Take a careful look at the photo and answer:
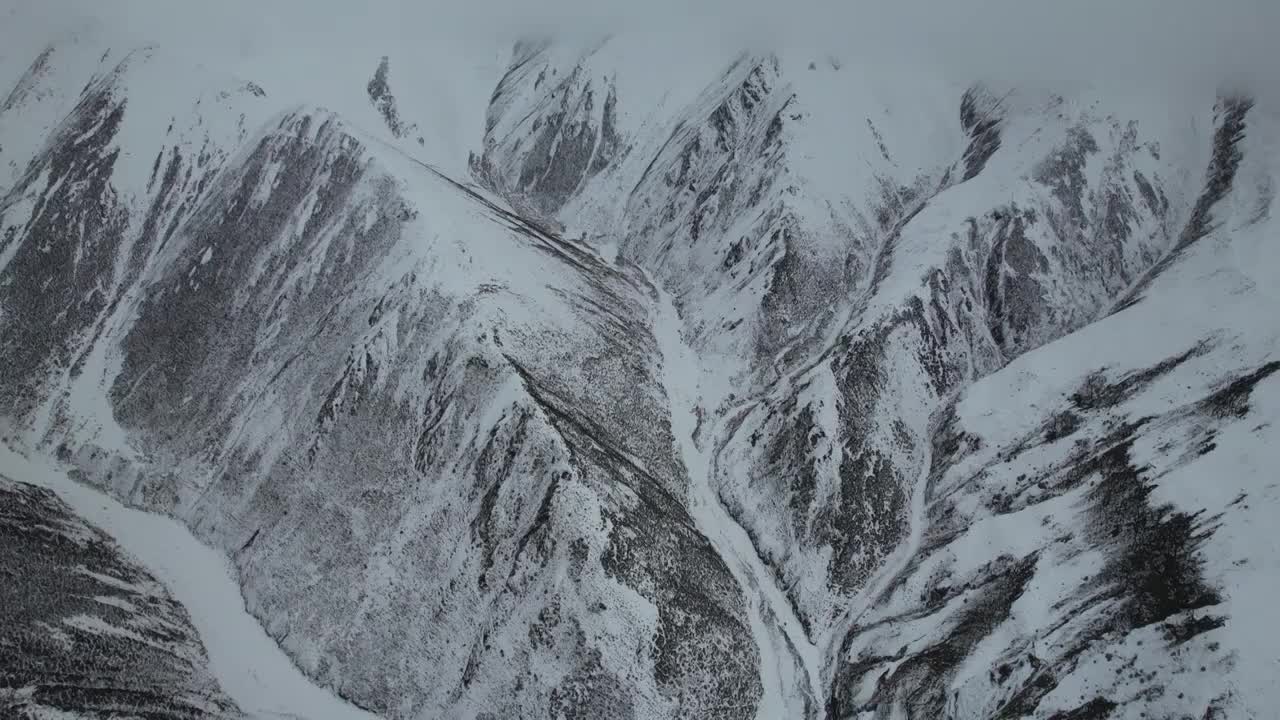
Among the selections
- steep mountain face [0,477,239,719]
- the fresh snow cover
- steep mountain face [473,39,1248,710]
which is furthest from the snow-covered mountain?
steep mountain face [0,477,239,719]

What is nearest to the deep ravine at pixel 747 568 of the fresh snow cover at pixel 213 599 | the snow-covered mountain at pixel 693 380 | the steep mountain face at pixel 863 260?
the snow-covered mountain at pixel 693 380

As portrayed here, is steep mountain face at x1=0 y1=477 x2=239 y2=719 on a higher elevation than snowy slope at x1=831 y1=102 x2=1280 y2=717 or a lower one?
lower

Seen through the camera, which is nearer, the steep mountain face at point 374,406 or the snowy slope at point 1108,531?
the snowy slope at point 1108,531

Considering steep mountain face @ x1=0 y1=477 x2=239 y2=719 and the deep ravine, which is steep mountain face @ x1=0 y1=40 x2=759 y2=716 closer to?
the deep ravine

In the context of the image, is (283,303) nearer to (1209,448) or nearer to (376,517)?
(376,517)

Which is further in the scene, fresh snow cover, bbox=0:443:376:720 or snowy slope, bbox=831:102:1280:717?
fresh snow cover, bbox=0:443:376:720

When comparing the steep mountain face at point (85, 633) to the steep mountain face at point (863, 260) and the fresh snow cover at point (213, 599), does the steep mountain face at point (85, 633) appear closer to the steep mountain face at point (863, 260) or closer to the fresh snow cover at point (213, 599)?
the fresh snow cover at point (213, 599)

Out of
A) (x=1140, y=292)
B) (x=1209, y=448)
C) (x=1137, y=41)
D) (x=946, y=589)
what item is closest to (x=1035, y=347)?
(x=1140, y=292)
